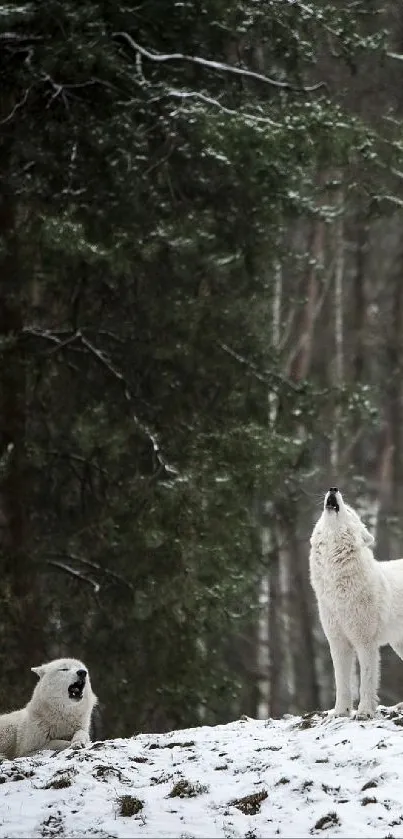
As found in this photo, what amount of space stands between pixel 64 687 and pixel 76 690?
107mm

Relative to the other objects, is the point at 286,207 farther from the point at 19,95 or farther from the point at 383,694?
the point at 383,694

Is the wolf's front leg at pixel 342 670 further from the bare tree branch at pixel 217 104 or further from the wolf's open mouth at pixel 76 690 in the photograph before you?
the bare tree branch at pixel 217 104

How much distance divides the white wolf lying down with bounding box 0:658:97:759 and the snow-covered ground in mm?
1153

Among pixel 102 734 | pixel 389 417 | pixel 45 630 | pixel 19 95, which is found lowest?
pixel 102 734

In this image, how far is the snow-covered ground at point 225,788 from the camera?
7812mm

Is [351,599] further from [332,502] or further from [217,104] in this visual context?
[217,104]

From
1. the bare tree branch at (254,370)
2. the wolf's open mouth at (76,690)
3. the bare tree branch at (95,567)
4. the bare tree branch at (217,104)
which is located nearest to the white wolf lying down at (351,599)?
the wolf's open mouth at (76,690)

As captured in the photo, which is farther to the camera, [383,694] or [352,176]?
[383,694]

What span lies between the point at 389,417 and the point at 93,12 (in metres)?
13.8

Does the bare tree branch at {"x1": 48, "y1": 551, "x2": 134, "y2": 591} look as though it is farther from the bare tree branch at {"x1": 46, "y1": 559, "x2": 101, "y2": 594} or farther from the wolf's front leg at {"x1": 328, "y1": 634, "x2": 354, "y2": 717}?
the wolf's front leg at {"x1": 328, "y1": 634, "x2": 354, "y2": 717}

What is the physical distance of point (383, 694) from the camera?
25297 millimetres

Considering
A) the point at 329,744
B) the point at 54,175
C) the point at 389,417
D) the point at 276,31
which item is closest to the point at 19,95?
the point at 54,175

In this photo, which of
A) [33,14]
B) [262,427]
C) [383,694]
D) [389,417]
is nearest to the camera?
[33,14]

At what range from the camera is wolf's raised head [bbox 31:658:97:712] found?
35.6 feet
